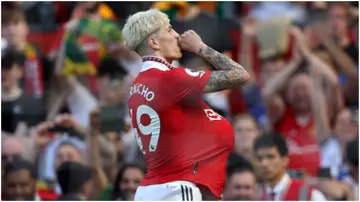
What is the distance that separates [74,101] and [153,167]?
3561 millimetres

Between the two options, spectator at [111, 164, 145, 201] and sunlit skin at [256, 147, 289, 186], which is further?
spectator at [111, 164, 145, 201]

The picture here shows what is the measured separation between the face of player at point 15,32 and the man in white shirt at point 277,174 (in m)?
2.65

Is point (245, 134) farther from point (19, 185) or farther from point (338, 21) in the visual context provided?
point (19, 185)

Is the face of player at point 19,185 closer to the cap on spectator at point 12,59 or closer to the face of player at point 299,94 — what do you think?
the cap on spectator at point 12,59

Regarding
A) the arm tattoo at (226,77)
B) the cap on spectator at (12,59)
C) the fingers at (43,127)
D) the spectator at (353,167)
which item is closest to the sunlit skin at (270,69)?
the spectator at (353,167)

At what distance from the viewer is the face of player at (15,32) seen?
30.6 feet

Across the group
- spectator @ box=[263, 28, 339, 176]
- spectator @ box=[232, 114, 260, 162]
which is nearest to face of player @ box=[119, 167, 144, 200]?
spectator @ box=[232, 114, 260, 162]

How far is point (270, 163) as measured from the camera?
24.5 ft

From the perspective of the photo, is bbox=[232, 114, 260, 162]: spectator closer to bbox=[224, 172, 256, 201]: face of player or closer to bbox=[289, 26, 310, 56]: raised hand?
bbox=[224, 172, 256, 201]: face of player

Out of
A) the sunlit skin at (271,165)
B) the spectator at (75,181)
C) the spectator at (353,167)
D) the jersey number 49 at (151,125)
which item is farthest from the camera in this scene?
the spectator at (75,181)

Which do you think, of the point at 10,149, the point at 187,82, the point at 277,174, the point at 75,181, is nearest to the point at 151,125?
the point at 187,82

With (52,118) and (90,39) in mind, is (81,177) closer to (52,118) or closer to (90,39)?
(52,118)

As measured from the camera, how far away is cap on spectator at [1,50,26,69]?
29.8 feet

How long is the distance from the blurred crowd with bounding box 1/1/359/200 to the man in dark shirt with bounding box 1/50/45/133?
0.03 feet
